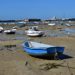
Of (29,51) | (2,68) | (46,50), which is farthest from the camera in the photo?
(29,51)

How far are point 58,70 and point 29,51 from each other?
5.83 m

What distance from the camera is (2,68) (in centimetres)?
1636

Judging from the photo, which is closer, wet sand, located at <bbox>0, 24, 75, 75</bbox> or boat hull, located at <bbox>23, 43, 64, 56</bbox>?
wet sand, located at <bbox>0, 24, 75, 75</bbox>

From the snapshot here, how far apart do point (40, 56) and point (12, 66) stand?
11.6ft

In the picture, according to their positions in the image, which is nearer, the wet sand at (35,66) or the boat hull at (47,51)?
the wet sand at (35,66)

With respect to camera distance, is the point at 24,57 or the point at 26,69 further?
the point at 24,57

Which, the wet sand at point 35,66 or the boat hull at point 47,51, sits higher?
the boat hull at point 47,51

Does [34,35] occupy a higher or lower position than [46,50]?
lower

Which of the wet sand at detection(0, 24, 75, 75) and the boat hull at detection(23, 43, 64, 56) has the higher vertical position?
the boat hull at detection(23, 43, 64, 56)

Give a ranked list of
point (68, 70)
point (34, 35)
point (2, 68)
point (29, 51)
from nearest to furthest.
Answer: point (68, 70)
point (2, 68)
point (29, 51)
point (34, 35)

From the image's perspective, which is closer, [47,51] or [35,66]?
[35,66]

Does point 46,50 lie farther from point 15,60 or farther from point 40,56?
point 15,60

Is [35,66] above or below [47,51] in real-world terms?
below

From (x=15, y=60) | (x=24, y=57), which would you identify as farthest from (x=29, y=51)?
(x=15, y=60)
